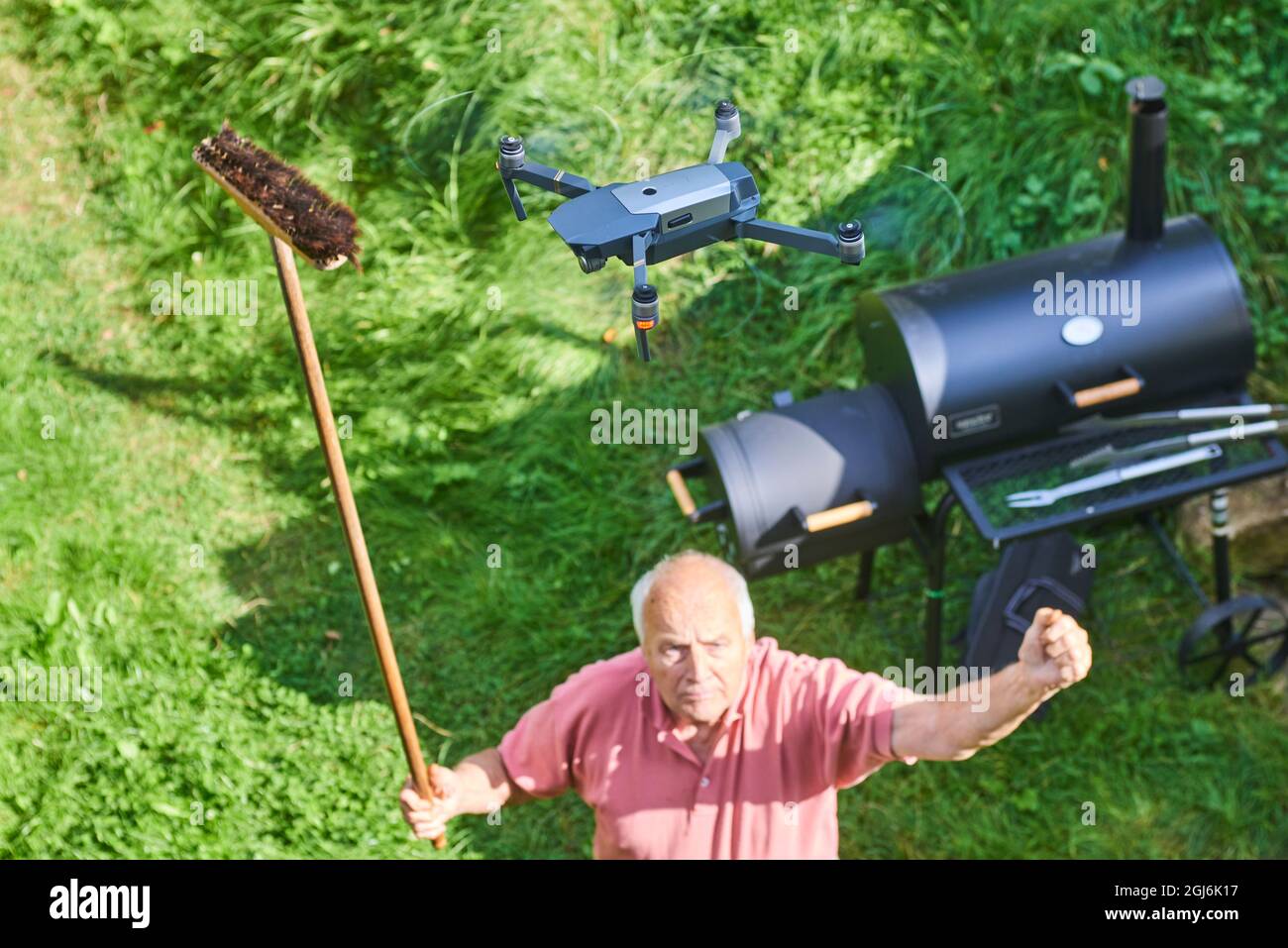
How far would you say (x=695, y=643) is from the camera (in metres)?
4.66

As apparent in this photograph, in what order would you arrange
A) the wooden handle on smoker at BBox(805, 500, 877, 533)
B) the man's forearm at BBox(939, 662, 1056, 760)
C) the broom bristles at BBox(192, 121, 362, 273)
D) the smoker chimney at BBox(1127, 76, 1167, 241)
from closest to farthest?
the broom bristles at BBox(192, 121, 362, 273), the man's forearm at BBox(939, 662, 1056, 760), the wooden handle on smoker at BBox(805, 500, 877, 533), the smoker chimney at BBox(1127, 76, 1167, 241)

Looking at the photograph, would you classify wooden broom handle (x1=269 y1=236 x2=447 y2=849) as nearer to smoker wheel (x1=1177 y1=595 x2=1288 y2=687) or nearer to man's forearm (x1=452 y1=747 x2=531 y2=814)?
man's forearm (x1=452 y1=747 x2=531 y2=814)

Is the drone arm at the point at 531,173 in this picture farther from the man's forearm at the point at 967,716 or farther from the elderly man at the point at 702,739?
the man's forearm at the point at 967,716

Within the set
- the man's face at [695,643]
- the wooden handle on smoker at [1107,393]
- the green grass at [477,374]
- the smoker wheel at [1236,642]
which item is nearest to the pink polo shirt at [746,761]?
the man's face at [695,643]

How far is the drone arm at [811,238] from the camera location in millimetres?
3365

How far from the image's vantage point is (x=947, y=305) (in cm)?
568

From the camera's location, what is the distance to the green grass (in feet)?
20.6

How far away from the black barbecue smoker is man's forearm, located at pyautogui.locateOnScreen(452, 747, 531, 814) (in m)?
1.14

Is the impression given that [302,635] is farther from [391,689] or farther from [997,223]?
[997,223]

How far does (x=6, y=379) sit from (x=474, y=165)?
2095 millimetres

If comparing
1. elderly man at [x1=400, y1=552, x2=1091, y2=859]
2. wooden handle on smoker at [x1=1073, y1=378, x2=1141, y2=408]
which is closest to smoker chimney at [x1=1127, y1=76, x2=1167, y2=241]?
wooden handle on smoker at [x1=1073, y1=378, x2=1141, y2=408]

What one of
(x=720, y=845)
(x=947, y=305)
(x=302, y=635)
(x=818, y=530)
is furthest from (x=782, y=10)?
(x=720, y=845)
